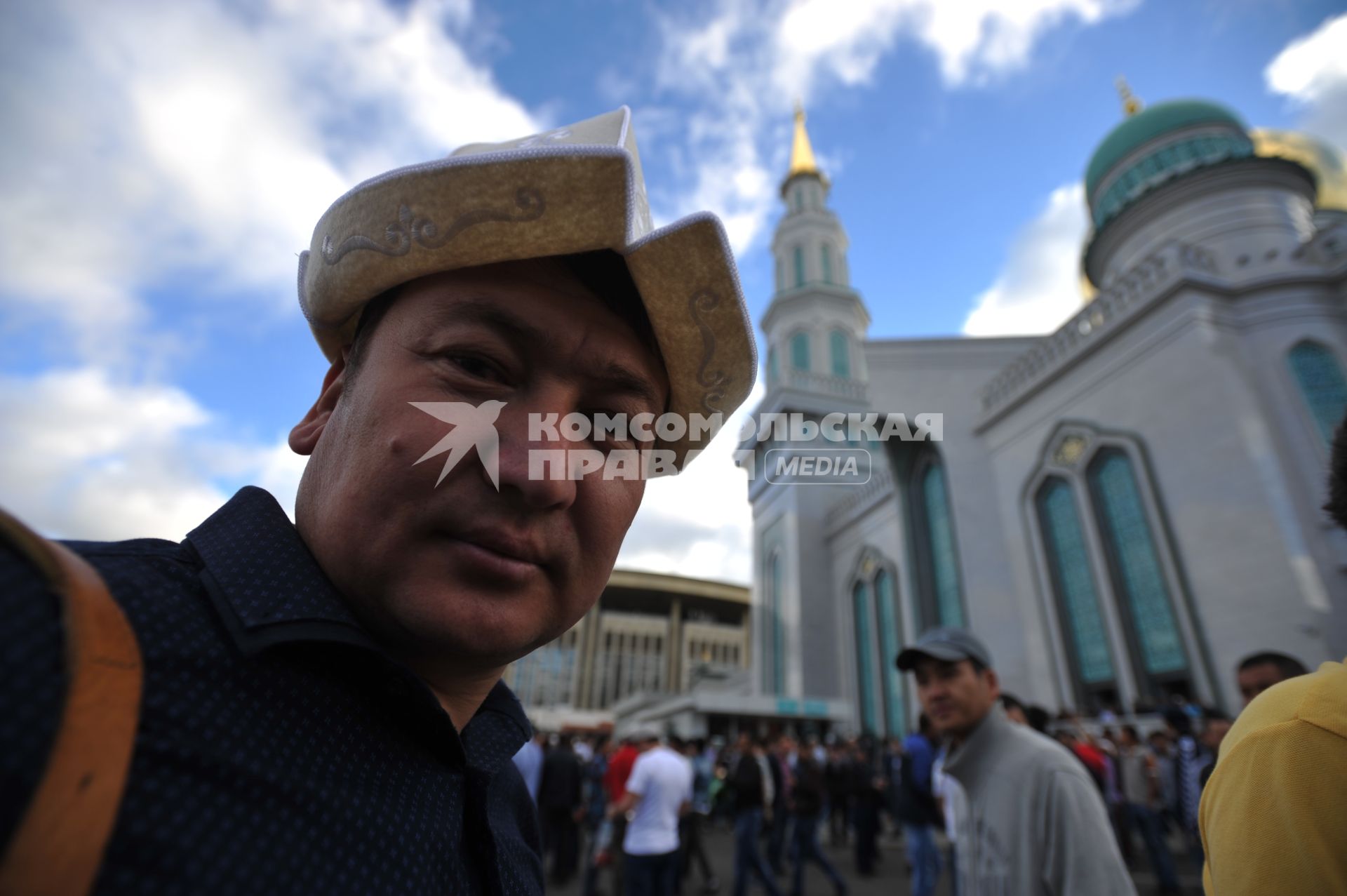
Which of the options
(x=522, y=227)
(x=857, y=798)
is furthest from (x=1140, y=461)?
(x=522, y=227)

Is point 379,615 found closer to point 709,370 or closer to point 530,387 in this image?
point 530,387

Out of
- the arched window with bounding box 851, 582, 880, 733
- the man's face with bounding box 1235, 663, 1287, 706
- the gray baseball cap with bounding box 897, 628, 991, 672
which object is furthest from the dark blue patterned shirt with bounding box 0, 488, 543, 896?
the arched window with bounding box 851, 582, 880, 733

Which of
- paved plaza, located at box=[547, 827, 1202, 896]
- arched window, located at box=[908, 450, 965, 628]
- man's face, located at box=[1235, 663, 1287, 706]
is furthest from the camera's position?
arched window, located at box=[908, 450, 965, 628]

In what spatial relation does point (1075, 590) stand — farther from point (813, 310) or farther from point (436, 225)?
point (813, 310)

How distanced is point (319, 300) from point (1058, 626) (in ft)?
41.6

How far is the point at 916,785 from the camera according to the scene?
5.49 m

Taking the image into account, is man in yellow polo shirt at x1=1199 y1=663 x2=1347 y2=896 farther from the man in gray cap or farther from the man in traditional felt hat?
the man in gray cap

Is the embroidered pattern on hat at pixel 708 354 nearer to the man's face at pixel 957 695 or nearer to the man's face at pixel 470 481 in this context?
the man's face at pixel 470 481

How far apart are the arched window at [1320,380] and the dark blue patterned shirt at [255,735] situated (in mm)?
11650

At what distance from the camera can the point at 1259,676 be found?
3.42 metres

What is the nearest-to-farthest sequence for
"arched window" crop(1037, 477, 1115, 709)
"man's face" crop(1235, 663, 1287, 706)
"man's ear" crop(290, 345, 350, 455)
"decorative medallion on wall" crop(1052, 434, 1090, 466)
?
"man's ear" crop(290, 345, 350, 455), "man's face" crop(1235, 663, 1287, 706), "arched window" crop(1037, 477, 1115, 709), "decorative medallion on wall" crop(1052, 434, 1090, 466)

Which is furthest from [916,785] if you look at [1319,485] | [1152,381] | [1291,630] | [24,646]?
[1152,381]

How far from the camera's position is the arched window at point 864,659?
1739cm

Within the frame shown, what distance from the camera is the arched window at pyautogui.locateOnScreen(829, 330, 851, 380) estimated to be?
23.2m
